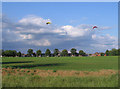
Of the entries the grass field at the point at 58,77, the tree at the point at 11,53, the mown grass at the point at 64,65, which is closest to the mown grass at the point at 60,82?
the grass field at the point at 58,77

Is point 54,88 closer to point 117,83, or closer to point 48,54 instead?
point 117,83

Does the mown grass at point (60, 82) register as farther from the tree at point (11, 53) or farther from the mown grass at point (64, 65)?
the tree at point (11, 53)

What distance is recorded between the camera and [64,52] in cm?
19350

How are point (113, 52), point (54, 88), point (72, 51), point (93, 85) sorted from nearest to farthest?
point (54, 88), point (93, 85), point (113, 52), point (72, 51)

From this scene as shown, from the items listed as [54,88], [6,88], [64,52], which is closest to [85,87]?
[54,88]

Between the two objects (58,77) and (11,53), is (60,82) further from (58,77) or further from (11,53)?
(11,53)

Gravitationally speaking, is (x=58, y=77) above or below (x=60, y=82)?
above

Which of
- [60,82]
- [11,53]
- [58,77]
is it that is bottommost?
[60,82]

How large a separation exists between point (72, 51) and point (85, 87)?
172 meters

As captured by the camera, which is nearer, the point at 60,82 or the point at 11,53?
the point at 60,82

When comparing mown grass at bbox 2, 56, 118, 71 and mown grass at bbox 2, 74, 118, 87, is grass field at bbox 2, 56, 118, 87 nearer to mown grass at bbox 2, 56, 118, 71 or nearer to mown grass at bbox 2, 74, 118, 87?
mown grass at bbox 2, 74, 118, 87

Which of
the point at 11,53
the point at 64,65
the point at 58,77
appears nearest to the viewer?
the point at 58,77

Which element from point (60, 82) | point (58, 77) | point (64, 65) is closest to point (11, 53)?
point (64, 65)

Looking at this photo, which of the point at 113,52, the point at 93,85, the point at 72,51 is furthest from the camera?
the point at 72,51
